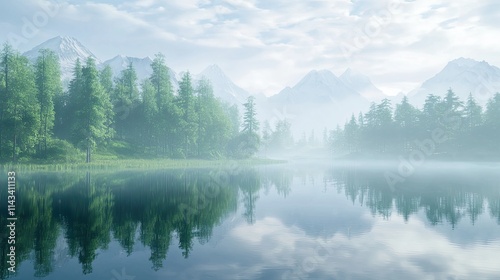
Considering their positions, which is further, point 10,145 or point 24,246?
point 10,145

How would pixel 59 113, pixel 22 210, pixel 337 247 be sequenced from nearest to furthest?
pixel 337 247, pixel 22 210, pixel 59 113

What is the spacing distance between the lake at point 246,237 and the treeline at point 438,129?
7324 centimetres

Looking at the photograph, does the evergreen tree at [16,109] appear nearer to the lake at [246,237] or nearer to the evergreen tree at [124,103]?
the evergreen tree at [124,103]

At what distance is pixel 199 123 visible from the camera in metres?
84.8

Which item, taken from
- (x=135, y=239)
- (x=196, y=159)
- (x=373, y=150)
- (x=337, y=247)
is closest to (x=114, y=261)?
(x=135, y=239)

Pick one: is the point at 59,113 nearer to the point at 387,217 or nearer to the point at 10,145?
the point at 10,145

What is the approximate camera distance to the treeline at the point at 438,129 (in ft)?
298

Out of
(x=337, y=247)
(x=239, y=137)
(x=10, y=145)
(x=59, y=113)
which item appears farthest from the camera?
(x=239, y=137)

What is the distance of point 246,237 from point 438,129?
103886 mm

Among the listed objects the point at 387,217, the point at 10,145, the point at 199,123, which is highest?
the point at 199,123

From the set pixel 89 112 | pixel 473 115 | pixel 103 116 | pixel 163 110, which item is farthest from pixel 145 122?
pixel 473 115

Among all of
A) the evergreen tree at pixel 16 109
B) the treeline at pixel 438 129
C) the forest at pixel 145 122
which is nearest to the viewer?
the evergreen tree at pixel 16 109

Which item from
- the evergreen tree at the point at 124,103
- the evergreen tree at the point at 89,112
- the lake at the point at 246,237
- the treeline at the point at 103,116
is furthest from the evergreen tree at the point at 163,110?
the lake at the point at 246,237

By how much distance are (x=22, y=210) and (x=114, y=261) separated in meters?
11.6
